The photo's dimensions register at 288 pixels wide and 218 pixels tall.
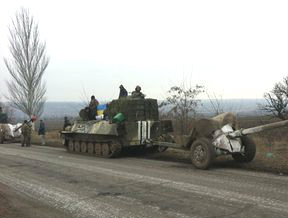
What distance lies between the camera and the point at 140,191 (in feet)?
26.8

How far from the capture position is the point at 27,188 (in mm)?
8828

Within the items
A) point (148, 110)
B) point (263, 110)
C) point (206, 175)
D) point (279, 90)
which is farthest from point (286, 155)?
point (279, 90)

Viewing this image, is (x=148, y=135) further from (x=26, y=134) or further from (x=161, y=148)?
(x=26, y=134)

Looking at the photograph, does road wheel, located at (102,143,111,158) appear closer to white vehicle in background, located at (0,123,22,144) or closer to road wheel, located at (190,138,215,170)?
road wheel, located at (190,138,215,170)

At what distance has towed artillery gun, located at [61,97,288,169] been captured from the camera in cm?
1103

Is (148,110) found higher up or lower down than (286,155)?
higher up

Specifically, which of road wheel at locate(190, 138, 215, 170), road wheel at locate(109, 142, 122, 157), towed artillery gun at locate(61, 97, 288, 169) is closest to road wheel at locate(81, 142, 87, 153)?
towed artillery gun at locate(61, 97, 288, 169)

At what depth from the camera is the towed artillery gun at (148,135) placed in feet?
36.2

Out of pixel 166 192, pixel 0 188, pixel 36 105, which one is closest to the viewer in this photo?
pixel 166 192

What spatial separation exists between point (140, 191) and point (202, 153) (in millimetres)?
3310

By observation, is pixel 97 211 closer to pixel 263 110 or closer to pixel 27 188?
pixel 27 188

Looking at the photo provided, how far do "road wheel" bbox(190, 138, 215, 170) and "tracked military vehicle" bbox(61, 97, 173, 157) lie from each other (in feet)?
10.9

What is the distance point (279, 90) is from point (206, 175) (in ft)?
49.4

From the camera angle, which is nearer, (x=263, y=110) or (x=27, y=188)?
(x=27, y=188)
